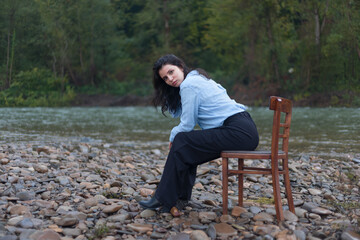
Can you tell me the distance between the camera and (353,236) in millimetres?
2873

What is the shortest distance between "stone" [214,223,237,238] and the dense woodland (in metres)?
7.58

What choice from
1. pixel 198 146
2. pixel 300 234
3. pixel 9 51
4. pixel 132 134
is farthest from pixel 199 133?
pixel 132 134

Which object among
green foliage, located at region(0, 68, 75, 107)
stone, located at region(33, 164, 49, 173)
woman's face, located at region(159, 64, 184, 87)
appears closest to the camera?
woman's face, located at region(159, 64, 184, 87)

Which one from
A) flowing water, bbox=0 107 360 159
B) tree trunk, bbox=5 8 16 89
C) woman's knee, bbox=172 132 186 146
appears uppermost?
tree trunk, bbox=5 8 16 89

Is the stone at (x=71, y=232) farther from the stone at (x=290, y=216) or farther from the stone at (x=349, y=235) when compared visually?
the stone at (x=349, y=235)

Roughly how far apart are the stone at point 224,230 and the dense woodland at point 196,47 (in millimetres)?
7582

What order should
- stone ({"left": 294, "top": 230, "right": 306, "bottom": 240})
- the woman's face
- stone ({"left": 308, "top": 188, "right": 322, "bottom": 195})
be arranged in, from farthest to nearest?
stone ({"left": 308, "top": 188, "right": 322, "bottom": 195}) < the woman's face < stone ({"left": 294, "top": 230, "right": 306, "bottom": 240})

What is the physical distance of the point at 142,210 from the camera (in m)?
3.66

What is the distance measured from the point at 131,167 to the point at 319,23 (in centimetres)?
2127

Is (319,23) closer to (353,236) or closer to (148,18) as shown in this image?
(148,18)

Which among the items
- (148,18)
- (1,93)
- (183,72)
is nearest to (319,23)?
(148,18)

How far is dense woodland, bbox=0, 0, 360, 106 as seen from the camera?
1303cm

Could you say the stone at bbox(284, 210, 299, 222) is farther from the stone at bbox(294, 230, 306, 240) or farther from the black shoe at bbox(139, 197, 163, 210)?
the black shoe at bbox(139, 197, 163, 210)

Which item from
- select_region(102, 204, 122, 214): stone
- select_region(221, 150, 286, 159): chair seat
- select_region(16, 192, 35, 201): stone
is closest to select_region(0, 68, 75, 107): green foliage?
select_region(16, 192, 35, 201): stone
